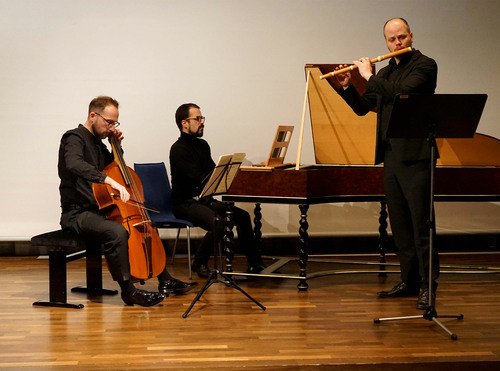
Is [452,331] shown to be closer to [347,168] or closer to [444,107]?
[444,107]

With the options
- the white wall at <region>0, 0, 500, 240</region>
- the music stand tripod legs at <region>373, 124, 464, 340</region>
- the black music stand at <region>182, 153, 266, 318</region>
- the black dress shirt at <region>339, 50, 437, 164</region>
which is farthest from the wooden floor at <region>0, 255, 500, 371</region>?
the white wall at <region>0, 0, 500, 240</region>


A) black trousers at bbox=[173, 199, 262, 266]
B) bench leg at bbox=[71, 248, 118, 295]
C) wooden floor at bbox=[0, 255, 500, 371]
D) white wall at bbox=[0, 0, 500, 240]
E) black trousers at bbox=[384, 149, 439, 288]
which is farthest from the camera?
white wall at bbox=[0, 0, 500, 240]

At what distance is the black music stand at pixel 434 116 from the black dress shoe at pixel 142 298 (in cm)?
152

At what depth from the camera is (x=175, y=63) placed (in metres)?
5.54

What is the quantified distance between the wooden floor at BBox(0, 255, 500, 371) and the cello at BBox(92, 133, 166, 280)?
0.80 ft

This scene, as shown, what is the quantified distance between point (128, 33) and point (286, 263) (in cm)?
226

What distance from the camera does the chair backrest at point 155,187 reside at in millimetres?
4871

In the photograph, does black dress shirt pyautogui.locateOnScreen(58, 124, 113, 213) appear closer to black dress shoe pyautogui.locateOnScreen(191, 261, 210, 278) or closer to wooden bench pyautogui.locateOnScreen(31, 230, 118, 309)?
wooden bench pyautogui.locateOnScreen(31, 230, 118, 309)

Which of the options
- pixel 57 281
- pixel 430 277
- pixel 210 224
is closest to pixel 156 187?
pixel 210 224

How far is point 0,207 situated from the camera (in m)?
5.50

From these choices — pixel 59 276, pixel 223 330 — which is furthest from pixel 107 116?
pixel 223 330

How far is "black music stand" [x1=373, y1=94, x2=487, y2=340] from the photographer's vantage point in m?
3.13

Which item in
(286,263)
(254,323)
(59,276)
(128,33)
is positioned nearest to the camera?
(254,323)

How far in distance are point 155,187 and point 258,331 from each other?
189cm
